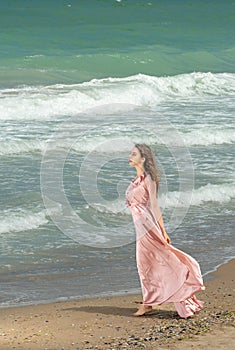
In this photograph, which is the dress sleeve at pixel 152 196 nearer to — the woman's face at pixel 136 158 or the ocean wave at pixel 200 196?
the woman's face at pixel 136 158

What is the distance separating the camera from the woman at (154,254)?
8078 mm

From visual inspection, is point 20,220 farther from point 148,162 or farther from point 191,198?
point 148,162

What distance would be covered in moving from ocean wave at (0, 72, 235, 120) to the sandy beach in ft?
43.1

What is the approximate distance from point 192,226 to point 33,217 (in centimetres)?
188

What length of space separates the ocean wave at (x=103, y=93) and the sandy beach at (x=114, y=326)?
13.1 meters

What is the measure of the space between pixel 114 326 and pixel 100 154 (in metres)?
9.39

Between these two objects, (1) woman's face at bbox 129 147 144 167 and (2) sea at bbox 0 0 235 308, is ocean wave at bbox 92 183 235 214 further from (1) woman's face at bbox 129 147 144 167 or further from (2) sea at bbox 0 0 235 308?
(1) woman's face at bbox 129 147 144 167

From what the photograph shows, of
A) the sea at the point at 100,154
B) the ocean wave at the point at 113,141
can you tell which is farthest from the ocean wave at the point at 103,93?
the ocean wave at the point at 113,141

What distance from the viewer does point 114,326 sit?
26.0ft

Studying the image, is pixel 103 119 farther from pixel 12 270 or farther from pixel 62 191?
pixel 12 270

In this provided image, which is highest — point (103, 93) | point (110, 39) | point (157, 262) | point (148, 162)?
point (110, 39)

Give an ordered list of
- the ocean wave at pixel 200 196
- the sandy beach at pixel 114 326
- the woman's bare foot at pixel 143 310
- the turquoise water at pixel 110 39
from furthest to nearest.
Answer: the turquoise water at pixel 110 39, the ocean wave at pixel 200 196, the woman's bare foot at pixel 143 310, the sandy beach at pixel 114 326

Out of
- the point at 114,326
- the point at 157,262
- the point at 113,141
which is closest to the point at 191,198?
the point at 113,141

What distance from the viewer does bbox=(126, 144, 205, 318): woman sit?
808 cm
